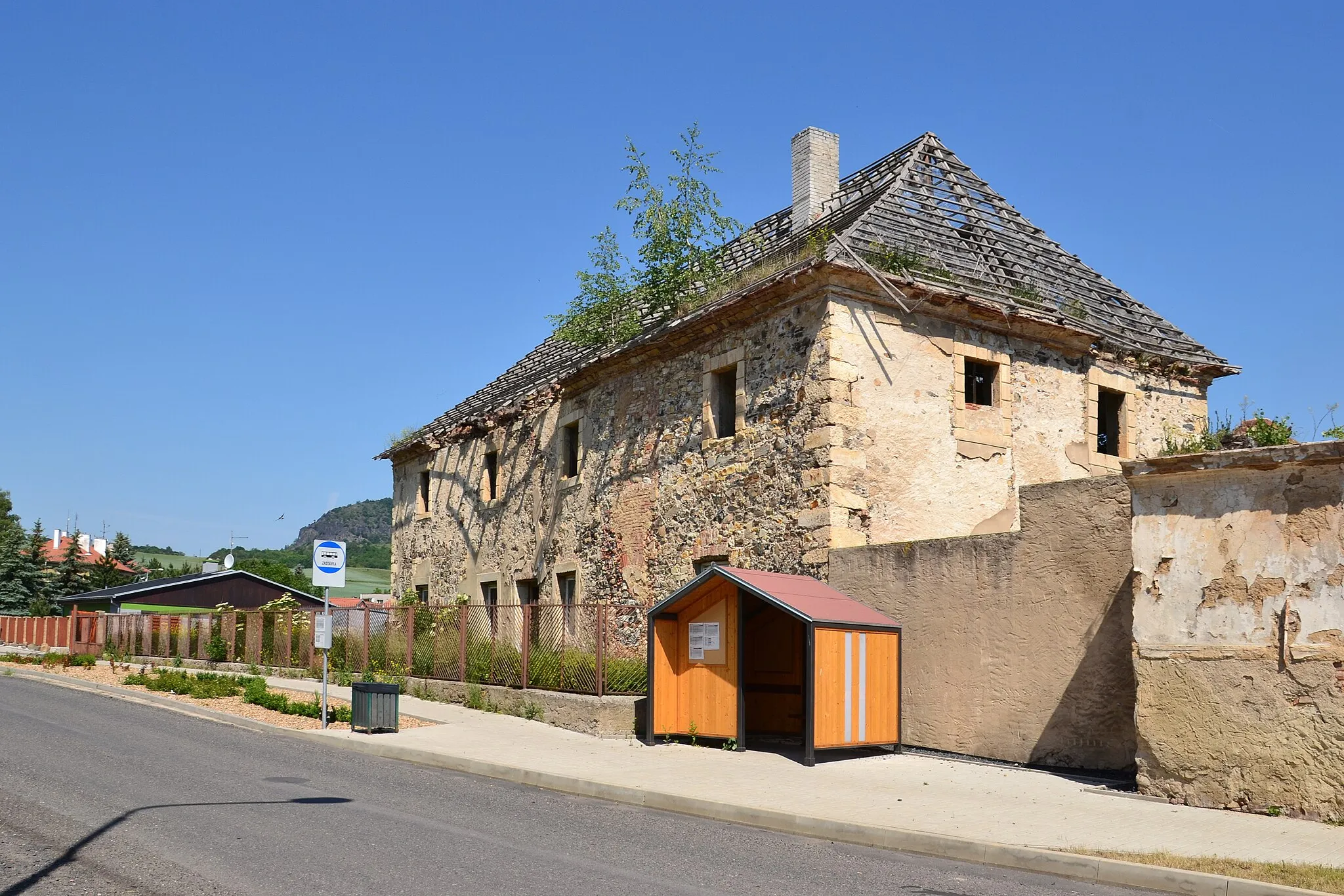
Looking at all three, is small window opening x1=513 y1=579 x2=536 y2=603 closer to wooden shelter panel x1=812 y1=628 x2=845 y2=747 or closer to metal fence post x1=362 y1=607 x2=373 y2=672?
metal fence post x1=362 y1=607 x2=373 y2=672

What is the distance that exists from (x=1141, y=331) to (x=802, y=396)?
7044 millimetres

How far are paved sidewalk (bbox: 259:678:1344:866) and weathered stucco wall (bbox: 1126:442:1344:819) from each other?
39 cm

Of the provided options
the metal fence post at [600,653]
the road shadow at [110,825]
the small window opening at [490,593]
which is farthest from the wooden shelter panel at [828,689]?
the small window opening at [490,593]

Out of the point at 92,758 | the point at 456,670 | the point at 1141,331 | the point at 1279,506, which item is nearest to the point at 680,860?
the point at 1279,506

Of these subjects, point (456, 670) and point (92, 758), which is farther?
point (456, 670)

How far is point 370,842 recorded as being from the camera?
766 cm

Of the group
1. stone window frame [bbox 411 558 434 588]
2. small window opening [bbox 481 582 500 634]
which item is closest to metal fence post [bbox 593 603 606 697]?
small window opening [bbox 481 582 500 634]

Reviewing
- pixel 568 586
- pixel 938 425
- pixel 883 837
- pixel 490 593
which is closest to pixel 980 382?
pixel 938 425

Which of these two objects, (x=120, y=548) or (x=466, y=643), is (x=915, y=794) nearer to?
(x=466, y=643)

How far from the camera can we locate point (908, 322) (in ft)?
52.9

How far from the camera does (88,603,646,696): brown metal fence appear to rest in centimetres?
1570

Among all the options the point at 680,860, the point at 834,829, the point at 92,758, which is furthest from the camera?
the point at 92,758

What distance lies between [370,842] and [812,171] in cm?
1539

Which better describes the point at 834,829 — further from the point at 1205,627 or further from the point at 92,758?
the point at 92,758
